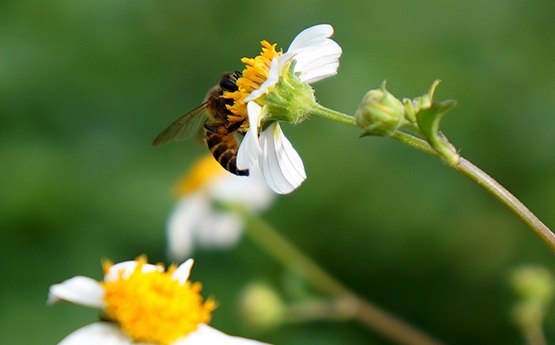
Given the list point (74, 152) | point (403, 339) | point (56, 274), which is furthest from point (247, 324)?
point (74, 152)

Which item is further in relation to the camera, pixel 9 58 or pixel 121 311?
pixel 9 58

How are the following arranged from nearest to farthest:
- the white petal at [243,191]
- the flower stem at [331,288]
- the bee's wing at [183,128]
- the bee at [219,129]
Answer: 1. the bee at [219,129]
2. the bee's wing at [183,128]
3. the flower stem at [331,288]
4. the white petal at [243,191]

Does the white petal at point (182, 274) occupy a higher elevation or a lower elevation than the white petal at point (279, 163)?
lower

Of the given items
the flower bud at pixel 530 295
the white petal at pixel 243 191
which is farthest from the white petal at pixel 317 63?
the white petal at pixel 243 191

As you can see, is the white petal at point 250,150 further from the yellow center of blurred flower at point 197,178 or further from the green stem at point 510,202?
the yellow center of blurred flower at point 197,178

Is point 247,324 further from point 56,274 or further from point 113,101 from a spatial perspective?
point 113,101

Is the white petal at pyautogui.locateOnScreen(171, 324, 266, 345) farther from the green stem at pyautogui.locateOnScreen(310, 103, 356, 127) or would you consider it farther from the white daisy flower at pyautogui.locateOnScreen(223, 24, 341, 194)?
→ the green stem at pyautogui.locateOnScreen(310, 103, 356, 127)

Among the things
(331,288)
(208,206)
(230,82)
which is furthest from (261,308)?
(230,82)

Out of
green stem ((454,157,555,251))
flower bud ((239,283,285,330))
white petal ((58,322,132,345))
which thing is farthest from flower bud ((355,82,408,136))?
flower bud ((239,283,285,330))
